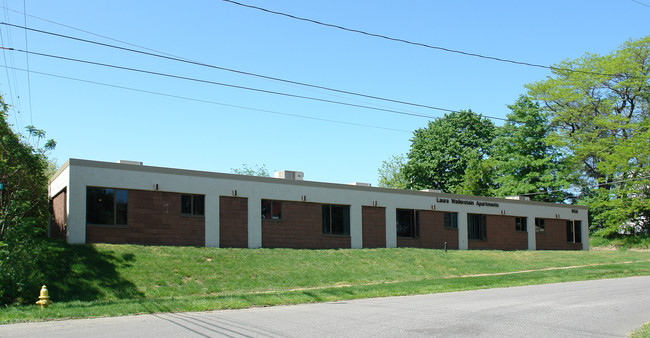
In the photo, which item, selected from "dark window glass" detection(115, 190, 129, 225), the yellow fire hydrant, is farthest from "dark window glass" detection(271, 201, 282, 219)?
the yellow fire hydrant

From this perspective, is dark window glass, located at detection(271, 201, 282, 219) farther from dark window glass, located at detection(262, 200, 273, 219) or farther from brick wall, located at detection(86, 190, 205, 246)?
brick wall, located at detection(86, 190, 205, 246)

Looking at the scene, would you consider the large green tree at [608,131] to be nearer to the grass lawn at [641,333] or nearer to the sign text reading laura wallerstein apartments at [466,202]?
the sign text reading laura wallerstein apartments at [466,202]

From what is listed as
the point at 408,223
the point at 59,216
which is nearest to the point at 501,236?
the point at 408,223

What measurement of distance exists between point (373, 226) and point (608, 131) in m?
31.6

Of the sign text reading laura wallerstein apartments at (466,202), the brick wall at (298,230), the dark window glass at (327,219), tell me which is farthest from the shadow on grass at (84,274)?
the sign text reading laura wallerstein apartments at (466,202)

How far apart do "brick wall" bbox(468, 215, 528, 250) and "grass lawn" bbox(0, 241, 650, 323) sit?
707 centimetres

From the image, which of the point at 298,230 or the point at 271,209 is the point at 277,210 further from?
the point at 298,230

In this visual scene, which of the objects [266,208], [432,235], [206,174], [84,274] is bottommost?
[84,274]

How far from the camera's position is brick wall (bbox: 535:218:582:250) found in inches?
1689

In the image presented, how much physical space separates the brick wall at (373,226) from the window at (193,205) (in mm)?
9822

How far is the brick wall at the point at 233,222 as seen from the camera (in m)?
27.6

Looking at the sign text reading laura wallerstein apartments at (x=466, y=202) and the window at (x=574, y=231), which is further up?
the sign text reading laura wallerstein apartments at (x=466, y=202)

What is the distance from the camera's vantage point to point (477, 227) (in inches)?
1523

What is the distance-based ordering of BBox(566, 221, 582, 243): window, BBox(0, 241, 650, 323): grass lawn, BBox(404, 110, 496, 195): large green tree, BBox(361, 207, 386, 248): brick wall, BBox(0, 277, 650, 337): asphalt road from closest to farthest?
BBox(0, 277, 650, 337): asphalt road, BBox(0, 241, 650, 323): grass lawn, BBox(361, 207, 386, 248): brick wall, BBox(566, 221, 582, 243): window, BBox(404, 110, 496, 195): large green tree
